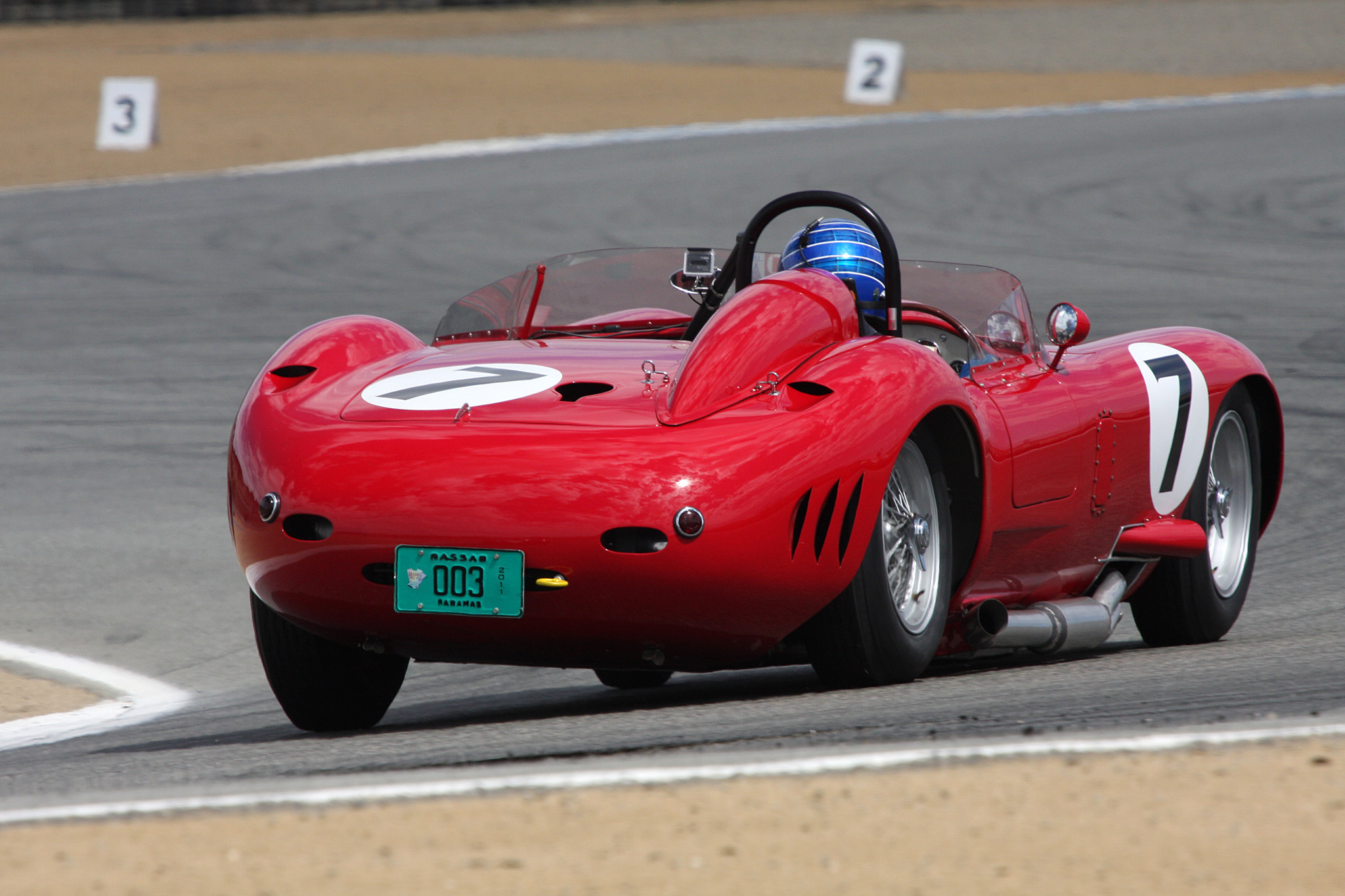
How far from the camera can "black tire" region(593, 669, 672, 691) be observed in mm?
6488

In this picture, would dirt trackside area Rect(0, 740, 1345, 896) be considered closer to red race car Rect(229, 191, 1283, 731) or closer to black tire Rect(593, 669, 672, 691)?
red race car Rect(229, 191, 1283, 731)

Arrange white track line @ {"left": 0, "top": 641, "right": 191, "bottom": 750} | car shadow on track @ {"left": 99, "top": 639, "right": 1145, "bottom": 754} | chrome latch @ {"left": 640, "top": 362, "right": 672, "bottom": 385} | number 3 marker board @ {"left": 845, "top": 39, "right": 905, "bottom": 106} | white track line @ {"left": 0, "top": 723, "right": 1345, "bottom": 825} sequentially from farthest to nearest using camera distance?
1. number 3 marker board @ {"left": 845, "top": 39, "right": 905, "bottom": 106}
2. white track line @ {"left": 0, "top": 641, "right": 191, "bottom": 750}
3. car shadow on track @ {"left": 99, "top": 639, "right": 1145, "bottom": 754}
4. chrome latch @ {"left": 640, "top": 362, "right": 672, "bottom": 385}
5. white track line @ {"left": 0, "top": 723, "right": 1345, "bottom": 825}

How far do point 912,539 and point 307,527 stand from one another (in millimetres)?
1584

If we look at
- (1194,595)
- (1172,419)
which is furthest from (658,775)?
(1194,595)

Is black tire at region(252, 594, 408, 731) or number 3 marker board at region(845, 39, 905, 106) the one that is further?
number 3 marker board at region(845, 39, 905, 106)

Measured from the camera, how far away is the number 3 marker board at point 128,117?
23.7m

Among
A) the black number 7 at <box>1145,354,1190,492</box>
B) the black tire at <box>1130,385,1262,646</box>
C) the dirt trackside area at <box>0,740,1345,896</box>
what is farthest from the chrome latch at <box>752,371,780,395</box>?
the black tire at <box>1130,385,1262,646</box>

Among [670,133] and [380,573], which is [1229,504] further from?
[670,133]

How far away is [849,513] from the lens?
4.75 meters

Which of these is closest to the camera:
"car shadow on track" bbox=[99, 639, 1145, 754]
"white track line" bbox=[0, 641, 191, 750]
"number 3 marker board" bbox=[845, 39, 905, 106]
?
"car shadow on track" bbox=[99, 639, 1145, 754]

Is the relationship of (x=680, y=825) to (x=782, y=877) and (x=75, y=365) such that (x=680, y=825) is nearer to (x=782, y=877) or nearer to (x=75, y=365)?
(x=782, y=877)

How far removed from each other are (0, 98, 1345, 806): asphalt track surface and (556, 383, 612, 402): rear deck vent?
0.81m

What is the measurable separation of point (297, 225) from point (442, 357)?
12662 millimetres

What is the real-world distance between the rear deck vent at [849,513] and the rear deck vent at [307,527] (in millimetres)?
1226
